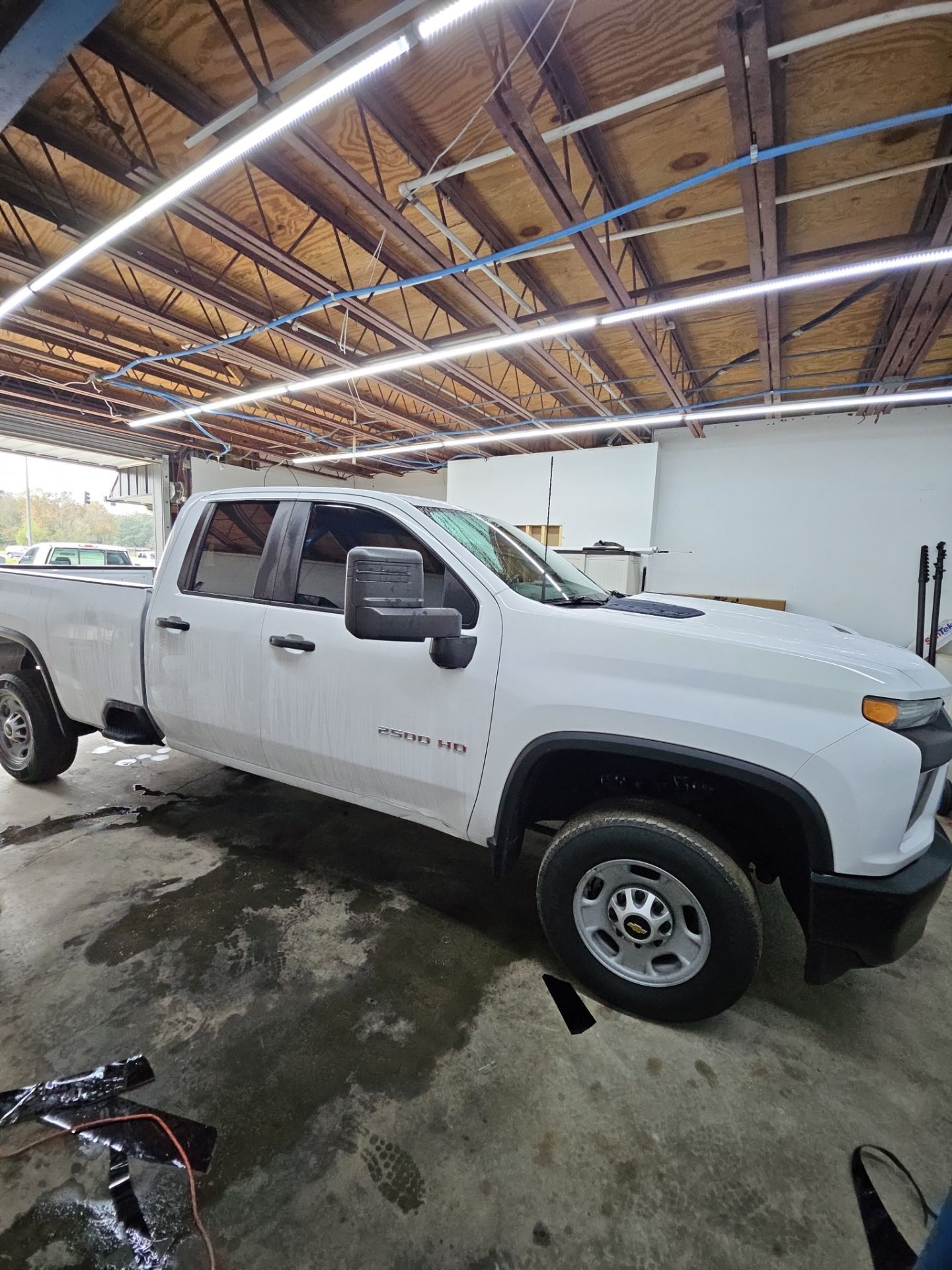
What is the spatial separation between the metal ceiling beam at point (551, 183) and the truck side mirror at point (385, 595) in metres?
3.05

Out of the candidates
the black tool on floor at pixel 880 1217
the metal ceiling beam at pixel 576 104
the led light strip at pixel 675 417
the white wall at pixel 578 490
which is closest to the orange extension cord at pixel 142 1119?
the black tool on floor at pixel 880 1217

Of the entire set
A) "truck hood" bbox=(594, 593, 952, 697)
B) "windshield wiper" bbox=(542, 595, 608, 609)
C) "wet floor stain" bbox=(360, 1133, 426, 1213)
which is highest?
"windshield wiper" bbox=(542, 595, 608, 609)

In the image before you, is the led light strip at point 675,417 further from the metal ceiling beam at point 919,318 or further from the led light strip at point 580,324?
the led light strip at point 580,324

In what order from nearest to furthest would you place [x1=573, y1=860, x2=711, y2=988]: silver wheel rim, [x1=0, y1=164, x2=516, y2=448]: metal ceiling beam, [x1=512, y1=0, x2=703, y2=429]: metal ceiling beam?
[x1=573, y1=860, x2=711, y2=988]: silver wheel rim
[x1=512, y1=0, x2=703, y2=429]: metal ceiling beam
[x1=0, y1=164, x2=516, y2=448]: metal ceiling beam

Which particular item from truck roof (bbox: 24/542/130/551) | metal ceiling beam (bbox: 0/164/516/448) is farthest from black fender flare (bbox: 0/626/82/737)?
truck roof (bbox: 24/542/130/551)

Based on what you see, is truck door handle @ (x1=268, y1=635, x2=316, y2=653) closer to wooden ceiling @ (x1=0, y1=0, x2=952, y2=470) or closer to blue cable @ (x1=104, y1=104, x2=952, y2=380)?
wooden ceiling @ (x1=0, y1=0, x2=952, y2=470)

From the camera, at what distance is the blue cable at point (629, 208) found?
2.86 meters

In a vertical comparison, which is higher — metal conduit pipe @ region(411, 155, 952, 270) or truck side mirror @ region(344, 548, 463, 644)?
metal conduit pipe @ region(411, 155, 952, 270)

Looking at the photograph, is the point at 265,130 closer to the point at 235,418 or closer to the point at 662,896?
the point at 662,896

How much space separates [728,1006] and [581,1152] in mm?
663

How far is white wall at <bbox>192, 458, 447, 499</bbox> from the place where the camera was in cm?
1301

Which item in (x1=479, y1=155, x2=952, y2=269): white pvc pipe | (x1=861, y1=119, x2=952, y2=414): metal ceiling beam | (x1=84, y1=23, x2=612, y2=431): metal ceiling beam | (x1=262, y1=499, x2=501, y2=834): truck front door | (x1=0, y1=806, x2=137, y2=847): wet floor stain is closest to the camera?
(x1=262, y1=499, x2=501, y2=834): truck front door

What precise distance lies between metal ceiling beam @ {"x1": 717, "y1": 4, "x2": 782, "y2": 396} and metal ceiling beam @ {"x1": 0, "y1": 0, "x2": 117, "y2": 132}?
3031 mm

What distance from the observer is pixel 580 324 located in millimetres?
4926
